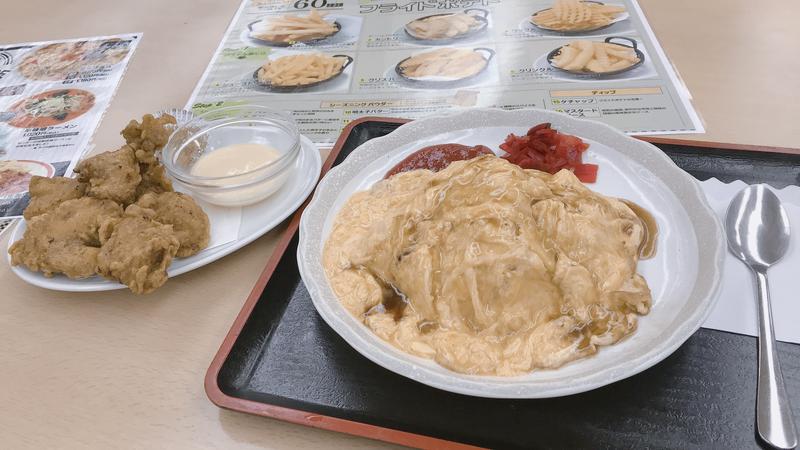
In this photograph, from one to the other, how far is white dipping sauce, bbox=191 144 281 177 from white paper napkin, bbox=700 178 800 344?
1.85 m

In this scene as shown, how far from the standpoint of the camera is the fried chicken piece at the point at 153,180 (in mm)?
2180

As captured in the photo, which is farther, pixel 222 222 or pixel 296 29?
pixel 296 29

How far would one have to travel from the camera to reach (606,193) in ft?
6.94

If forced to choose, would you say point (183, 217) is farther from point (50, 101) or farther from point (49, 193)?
point (50, 101)

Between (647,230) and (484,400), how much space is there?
92cm

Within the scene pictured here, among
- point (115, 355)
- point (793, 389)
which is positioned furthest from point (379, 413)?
point (793, 389)

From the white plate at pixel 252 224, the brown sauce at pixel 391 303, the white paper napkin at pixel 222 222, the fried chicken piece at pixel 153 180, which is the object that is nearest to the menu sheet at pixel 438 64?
the white plate at pixel 252 224

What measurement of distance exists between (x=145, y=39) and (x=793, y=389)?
4252 millimetres

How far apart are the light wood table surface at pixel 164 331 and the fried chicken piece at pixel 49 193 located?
1.08 feet

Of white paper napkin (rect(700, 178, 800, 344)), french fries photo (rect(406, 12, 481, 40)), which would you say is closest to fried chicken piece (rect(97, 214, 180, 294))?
white paper napkin (rect(700, 178, 800, 344))

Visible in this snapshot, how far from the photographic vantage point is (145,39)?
3832 mm

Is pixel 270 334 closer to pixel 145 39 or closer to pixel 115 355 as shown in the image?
pixel 115 355

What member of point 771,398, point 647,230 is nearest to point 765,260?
point 647,230

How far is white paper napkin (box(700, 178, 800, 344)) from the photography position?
1.64m
